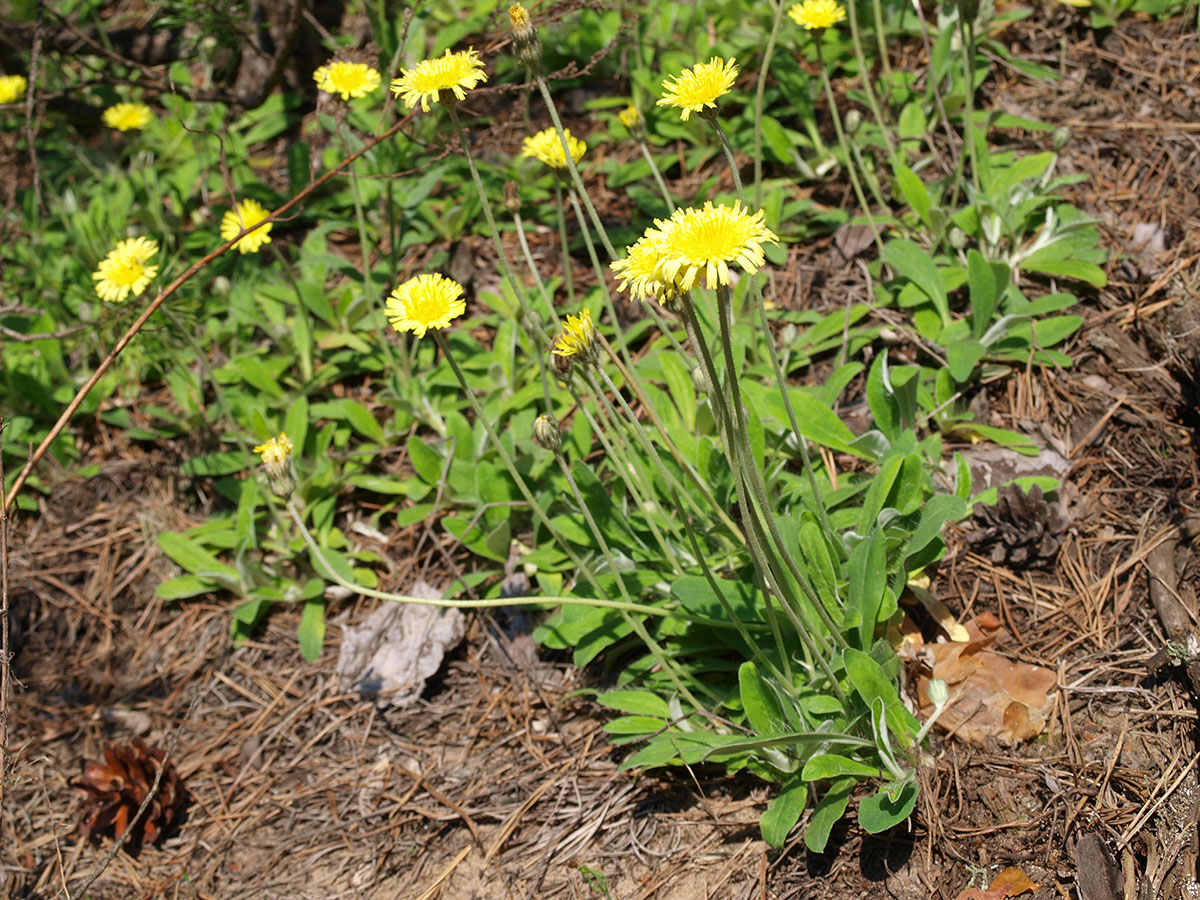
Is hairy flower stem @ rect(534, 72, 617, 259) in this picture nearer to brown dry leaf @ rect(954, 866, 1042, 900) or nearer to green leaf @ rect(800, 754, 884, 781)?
green leaf @ rect(800, 754, 884, 781)

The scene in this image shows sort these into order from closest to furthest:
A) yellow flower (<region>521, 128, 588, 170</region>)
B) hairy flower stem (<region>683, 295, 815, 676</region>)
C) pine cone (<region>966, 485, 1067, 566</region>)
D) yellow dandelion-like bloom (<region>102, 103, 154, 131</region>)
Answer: hairy flower stem (<region>683, 295, 815, 676</region>) → pine cone (<region>966, 485, 1067, 566</region>) → yellow flower (<region>521, 128, 588, 170</region>) → yellow dandelion-like bloom (<region>102, 103, 154, 131</region>)

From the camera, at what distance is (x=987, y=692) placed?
2.11 m

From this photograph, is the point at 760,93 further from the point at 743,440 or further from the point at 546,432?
the point at 743,440

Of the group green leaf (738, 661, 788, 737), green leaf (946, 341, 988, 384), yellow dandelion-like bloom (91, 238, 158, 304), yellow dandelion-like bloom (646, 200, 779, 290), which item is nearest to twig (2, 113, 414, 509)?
yellow dandelion-like bloom (91, 238, 158, 304)

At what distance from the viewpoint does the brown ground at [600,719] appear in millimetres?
1927

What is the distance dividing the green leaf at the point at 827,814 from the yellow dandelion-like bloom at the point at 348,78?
243cm

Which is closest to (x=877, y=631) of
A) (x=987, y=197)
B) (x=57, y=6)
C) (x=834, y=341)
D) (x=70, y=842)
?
(x=834, y=341)

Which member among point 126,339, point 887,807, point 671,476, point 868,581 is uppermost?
point 126,339

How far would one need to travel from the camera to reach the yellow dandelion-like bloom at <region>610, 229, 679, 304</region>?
1547mm

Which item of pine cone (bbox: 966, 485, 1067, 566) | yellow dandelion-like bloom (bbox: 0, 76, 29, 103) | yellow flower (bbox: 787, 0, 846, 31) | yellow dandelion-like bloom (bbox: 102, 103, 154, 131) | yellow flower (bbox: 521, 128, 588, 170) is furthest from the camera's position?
yellow dandelion-like bloom (bbox: 0, 76, 29, 103)

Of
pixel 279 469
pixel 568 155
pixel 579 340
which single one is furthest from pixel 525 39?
pixel 279 469

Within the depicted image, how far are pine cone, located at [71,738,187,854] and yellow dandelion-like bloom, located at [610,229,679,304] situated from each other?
1991 millimetres

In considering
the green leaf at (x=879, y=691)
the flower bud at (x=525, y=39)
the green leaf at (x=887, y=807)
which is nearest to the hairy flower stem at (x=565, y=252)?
the flower bud at (x=525, y=39)

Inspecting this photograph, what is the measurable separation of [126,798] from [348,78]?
89.5 inches
